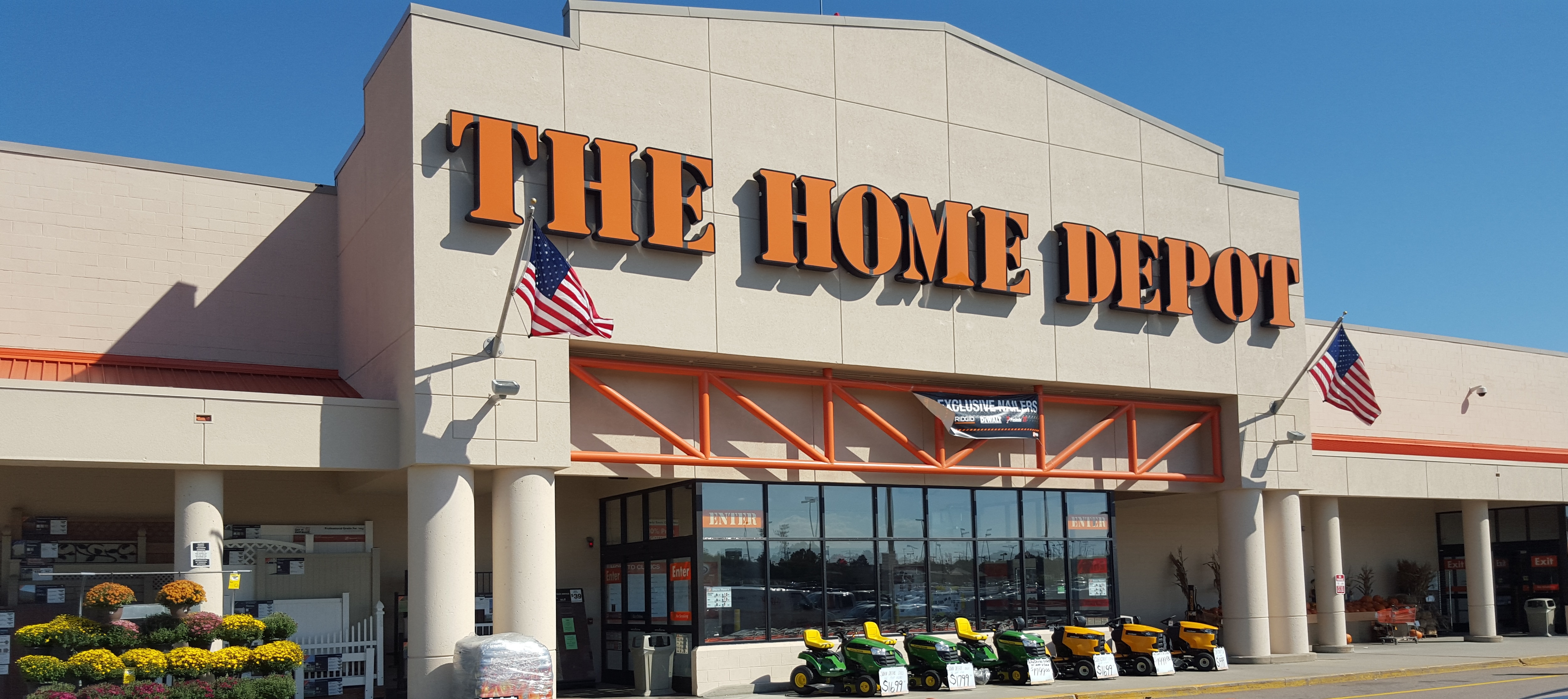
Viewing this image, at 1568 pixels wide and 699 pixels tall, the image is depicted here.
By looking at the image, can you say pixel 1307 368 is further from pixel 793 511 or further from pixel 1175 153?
pixel 793 511

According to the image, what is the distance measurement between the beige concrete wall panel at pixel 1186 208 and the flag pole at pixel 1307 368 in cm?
299

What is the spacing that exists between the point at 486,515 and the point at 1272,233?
1831 centimetres

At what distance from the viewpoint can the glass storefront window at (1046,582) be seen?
25.5m

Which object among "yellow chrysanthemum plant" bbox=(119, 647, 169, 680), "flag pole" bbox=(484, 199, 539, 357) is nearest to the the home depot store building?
"flag pole" bbox=(484, 199, 539, 357)

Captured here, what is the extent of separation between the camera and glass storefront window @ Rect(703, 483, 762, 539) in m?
22.0

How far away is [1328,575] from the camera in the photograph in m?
30.8

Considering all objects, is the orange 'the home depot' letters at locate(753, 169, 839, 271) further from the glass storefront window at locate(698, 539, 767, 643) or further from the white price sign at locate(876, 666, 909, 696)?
the white price sign at locate(876, 666, 909, 696)

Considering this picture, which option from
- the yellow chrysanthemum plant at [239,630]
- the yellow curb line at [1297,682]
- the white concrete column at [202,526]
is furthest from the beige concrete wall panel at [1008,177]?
the yellow chrysanthemum plant at [239,630]

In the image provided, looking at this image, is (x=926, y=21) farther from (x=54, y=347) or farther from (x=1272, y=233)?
(x=54, y=347)

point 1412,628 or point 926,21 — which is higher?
point 926,21

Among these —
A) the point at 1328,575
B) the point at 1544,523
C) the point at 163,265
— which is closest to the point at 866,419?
the point at 163,265

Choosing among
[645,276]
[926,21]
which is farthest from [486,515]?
[926,21]

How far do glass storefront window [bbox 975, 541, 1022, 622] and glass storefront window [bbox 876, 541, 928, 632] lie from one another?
1432 millimetres

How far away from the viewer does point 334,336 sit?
76.8 ft
